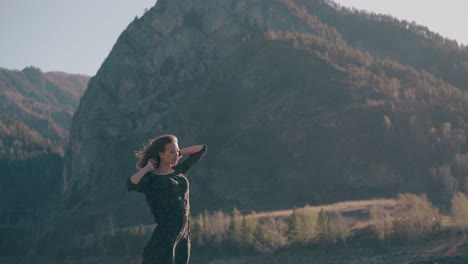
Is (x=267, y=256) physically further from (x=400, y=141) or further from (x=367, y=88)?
(x=367, y=88)

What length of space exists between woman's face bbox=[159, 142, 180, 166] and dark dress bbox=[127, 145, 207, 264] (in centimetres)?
25

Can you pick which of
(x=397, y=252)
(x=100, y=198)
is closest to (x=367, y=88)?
(x=100, y=198)

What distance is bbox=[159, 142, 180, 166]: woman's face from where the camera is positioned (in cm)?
1079

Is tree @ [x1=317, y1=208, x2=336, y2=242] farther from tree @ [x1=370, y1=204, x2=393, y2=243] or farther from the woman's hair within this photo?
the woman's hair

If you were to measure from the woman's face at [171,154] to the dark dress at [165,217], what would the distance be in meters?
0.25

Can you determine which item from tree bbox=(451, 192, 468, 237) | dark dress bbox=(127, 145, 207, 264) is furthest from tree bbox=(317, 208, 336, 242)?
dark dress bbox=(127, 145, 207, 264)

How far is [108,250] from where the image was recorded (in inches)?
5236

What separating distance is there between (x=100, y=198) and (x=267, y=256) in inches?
3937

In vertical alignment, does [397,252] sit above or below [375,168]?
below

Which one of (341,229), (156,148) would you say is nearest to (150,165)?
(156,148)

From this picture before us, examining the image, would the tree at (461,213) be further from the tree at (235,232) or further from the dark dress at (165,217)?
the dark dress at (165,217)

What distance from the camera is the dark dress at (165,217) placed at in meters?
10.6

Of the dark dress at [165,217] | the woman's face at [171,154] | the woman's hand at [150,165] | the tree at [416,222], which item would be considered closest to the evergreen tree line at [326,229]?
the tree at [416,222]

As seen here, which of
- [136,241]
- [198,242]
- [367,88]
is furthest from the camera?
[367,88]
